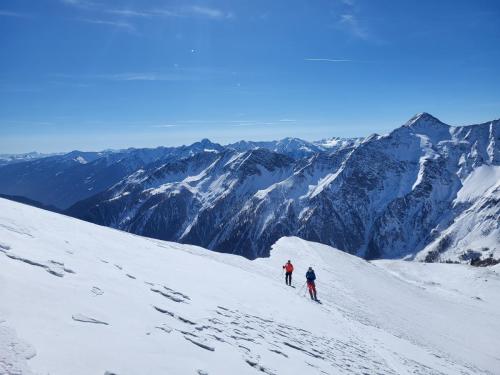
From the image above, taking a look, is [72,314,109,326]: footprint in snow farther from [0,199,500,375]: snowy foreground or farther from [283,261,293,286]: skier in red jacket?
[283,261,293,286]: skier in red jacket

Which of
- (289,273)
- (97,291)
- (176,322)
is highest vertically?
(97,291)

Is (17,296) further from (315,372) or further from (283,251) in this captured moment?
(283,251)

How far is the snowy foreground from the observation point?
941 cm

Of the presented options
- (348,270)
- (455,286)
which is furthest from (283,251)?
(455,286)

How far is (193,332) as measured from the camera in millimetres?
13344

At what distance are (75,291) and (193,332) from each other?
13.6ft

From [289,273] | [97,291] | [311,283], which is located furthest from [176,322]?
[289,273]

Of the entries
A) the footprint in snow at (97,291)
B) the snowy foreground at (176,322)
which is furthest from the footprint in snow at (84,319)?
the footprint in snow at (97,291)

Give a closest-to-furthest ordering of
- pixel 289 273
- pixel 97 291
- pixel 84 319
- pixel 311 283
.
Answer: pixel 84 319, pixel 97 291, pixel 311 283, pixel 289 273

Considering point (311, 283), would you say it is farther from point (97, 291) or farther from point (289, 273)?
point (97, 291)

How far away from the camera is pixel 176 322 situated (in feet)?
45.2

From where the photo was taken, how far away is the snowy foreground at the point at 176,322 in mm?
9406

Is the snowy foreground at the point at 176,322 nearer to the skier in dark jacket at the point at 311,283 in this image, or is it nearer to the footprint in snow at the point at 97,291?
the footprint in snow at the point at 97,291

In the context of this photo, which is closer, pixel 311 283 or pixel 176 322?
pixel 176 322
